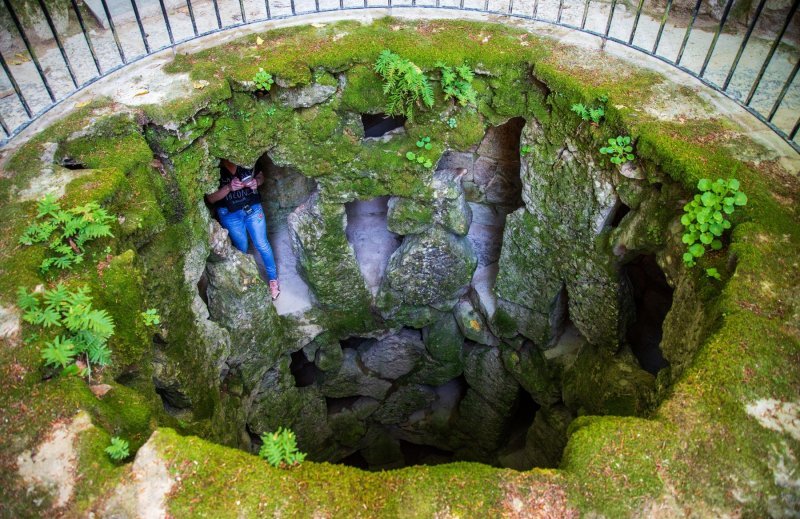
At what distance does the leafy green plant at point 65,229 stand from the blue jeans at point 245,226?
108 inches

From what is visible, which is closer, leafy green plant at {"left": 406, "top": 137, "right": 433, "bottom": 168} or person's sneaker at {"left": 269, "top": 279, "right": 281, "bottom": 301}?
leafy green plant at {"left": 406, "top": 137, "right": 433, "bottom": 168}

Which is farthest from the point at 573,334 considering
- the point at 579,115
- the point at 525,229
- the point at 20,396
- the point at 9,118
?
the point at 9,118

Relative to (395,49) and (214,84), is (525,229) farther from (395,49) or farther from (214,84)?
(214,84)

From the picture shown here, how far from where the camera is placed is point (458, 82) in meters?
6.29

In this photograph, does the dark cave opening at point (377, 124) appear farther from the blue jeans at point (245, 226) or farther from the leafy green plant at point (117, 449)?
the leafy green plant at point (117, 449)

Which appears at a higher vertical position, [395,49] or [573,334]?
[395,49]

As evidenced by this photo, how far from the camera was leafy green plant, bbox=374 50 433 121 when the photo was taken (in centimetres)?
600

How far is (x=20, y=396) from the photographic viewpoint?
3.55 metres

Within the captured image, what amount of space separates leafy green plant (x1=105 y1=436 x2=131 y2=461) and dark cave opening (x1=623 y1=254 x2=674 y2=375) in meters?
6.33

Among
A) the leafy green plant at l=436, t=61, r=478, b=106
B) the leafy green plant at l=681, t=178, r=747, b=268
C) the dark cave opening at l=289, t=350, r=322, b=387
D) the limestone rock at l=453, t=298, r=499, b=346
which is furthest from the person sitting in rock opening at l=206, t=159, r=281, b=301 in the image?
the leafy green plant at l=681, t=178, r=747, b=268

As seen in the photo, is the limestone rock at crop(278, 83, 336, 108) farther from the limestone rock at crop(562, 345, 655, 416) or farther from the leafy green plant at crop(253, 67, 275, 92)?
the limestone rock at crop(562, 345, 655, 416)

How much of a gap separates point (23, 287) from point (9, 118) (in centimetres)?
308

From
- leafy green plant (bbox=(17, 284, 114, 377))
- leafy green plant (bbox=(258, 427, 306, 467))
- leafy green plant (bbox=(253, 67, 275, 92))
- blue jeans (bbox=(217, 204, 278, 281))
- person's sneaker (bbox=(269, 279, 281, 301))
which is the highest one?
Result: leafy green plant (bbox=(253, 67, 275, 92))

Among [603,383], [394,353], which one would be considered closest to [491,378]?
[394,353]
